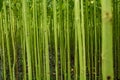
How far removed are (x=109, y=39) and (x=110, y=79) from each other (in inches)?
4.7

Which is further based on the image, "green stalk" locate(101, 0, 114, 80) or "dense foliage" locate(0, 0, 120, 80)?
"dense foliage" locate(0, 0, 120, 80)

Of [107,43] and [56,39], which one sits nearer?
[107,43]

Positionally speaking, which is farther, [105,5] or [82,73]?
[82,73]

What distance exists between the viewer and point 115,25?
4.11 metres

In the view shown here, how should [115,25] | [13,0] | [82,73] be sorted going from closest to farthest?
1. [82,73]
2. [13,0]
3. [115,25]

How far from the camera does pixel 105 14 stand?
0.74 metres

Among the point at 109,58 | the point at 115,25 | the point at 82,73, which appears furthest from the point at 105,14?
the point at 115,25

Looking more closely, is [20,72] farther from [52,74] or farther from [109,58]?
[109,58]

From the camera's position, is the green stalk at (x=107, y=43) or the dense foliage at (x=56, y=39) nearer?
the green stalk at (x=107, y=43)

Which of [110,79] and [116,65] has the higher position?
[110,79]

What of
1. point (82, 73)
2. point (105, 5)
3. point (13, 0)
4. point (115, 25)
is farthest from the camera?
point (115, 25)

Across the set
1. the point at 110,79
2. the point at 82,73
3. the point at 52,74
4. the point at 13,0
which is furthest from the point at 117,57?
the point at 110,79

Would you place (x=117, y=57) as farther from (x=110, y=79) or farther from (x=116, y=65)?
(x=110, y=79)

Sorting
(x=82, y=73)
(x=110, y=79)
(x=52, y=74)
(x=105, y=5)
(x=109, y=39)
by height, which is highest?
(x=105, y=5)
